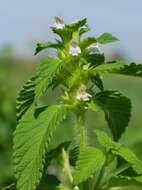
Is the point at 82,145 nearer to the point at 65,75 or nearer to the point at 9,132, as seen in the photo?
the point at 65,75

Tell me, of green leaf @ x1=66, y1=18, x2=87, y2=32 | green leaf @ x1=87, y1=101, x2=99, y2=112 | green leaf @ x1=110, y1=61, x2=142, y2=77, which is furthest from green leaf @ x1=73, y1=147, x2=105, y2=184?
green leaf @ x1=66, y1=18, x2=87, y2=32

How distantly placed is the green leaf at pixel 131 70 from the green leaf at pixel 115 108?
0.11 meters

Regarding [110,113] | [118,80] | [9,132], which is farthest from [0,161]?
[118,80]

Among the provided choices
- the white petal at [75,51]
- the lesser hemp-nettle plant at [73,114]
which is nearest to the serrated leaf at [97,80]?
the lesser hemp-nettle plant at [73,114]

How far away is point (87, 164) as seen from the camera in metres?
1.91

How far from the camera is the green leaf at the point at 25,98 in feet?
6.57

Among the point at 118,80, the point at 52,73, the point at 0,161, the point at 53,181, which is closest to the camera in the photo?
the point at 52,73

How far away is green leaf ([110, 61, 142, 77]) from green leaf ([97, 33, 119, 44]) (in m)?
0.12

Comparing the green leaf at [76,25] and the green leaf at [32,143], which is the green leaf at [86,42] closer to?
the green leaf at [76,25]

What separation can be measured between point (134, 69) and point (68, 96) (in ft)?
0.61

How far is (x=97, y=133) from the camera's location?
206 centimetres

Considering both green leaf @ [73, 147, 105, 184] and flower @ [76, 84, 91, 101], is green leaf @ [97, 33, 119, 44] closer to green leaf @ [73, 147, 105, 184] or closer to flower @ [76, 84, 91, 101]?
flower @ [76, 84, 91, 101]

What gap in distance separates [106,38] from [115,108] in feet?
0.64

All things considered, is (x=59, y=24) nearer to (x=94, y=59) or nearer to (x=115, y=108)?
(x=94, y=59)
